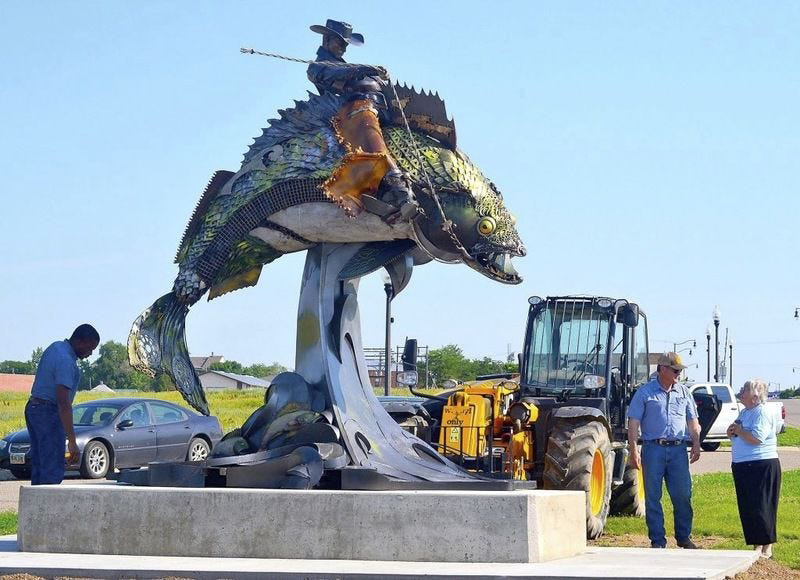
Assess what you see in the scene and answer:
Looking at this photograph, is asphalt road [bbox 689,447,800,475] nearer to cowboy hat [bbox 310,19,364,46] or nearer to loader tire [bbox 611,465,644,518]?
loader tire [bbox 611,465,644,518]

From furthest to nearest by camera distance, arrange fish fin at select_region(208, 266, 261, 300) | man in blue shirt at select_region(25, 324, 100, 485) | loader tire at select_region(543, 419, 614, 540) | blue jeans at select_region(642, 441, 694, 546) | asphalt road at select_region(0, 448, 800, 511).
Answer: asphalt road at select_region(0, 448, 800, 511)
loader tire at select_region(543, 419, 614, 540)
fish fin at select_region(208, 266, 261, 300)
blue jeans at select_region(642, 441, 694, 546)
man in blue shirt at select_region(25, 324, 100, 485)

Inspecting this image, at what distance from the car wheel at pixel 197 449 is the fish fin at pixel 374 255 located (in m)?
11.4

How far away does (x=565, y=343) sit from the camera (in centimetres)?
1606

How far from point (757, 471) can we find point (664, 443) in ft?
2.57

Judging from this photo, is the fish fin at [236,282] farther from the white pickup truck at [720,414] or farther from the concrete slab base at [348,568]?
the white pickup truck at [720,414]

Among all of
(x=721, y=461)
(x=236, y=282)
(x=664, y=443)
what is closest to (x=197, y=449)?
(x=721, y=461)

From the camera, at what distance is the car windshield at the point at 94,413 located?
21391 mm

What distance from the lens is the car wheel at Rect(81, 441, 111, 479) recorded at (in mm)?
20406

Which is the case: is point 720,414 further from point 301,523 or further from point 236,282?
point 301,523

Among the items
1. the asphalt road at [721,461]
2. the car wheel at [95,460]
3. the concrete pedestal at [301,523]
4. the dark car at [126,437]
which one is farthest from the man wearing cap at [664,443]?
the car wheel at [95,460]

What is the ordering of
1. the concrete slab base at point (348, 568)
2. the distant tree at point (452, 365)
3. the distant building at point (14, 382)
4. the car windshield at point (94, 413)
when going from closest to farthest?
the concrete slab base at point (348, 568)
the car windshield at point (94, 413)
the distant tree at point (452, 365)
the distant building at point (14, 382)

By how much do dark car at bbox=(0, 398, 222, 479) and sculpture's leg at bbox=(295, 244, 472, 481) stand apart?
383 inches

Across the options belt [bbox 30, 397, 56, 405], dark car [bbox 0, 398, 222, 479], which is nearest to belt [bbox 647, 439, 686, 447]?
belt [bbox 30, 397, 56, 405]

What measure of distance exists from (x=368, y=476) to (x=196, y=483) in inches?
54.9
